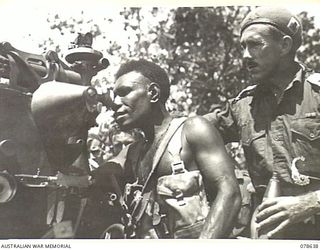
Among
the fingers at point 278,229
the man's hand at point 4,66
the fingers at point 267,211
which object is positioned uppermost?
the man's hand at point 4,66

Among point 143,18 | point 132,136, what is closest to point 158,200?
point 132,136

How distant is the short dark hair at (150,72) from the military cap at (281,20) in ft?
0.93

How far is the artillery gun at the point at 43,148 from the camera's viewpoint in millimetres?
1887

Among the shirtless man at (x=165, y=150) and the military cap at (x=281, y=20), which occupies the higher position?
the military cap at (x=281, y=20)

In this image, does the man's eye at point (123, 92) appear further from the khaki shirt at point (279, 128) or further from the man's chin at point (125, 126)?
the khaki shirt at point (279, 128)

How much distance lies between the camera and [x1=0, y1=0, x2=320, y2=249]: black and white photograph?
71.6 inches

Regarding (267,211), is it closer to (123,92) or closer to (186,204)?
(186,204)

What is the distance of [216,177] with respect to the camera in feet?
5.95

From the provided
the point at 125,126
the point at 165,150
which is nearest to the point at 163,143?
the point at 165,150

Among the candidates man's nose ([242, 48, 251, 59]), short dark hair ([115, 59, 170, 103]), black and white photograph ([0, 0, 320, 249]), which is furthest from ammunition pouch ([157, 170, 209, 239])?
man's nose ([242, 48, 251, 59])

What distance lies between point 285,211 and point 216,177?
0.69ft

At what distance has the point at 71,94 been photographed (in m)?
1.90

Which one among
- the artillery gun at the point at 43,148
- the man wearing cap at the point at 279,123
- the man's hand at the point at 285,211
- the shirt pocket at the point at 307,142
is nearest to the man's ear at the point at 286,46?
the man wearing cap at the point at 279,123
